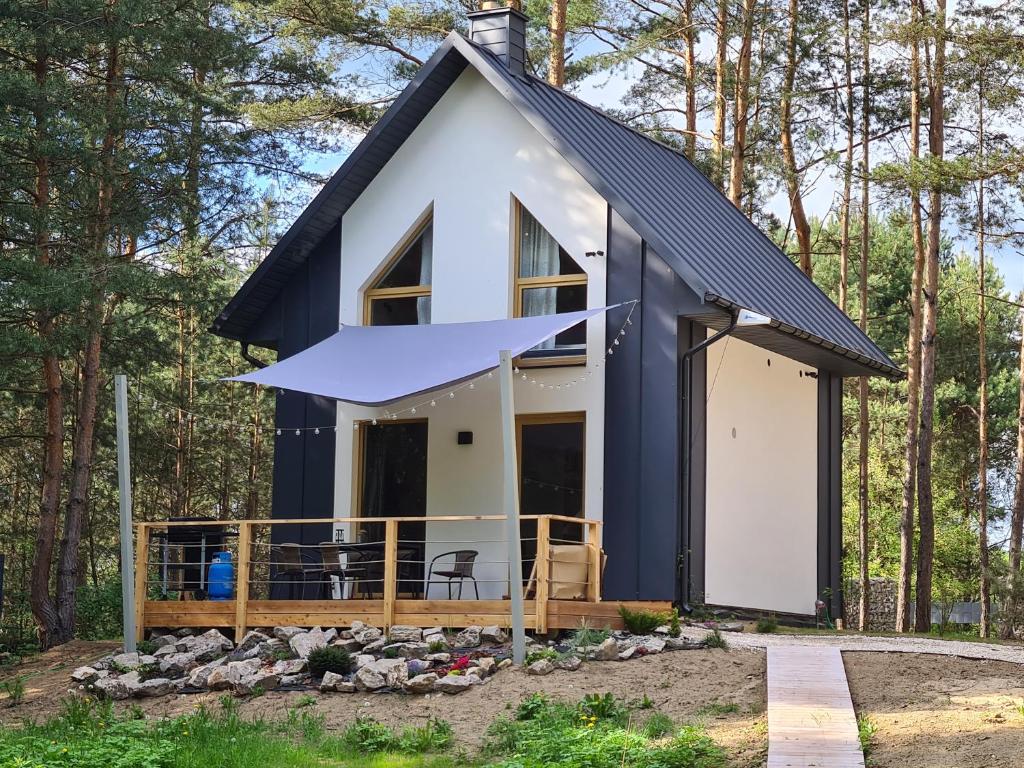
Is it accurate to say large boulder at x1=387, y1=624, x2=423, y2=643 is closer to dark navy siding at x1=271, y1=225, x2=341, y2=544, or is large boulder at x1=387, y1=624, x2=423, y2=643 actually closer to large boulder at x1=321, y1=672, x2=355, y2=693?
large boulder at x1=321, y1=672, x2=355, y2=693

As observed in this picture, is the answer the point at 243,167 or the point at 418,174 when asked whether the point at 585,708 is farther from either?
the point at 243,167

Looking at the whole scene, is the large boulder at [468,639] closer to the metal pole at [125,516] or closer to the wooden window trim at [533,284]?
the metal pole at [125,516]

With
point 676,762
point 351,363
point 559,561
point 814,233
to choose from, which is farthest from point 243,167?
point 814,233

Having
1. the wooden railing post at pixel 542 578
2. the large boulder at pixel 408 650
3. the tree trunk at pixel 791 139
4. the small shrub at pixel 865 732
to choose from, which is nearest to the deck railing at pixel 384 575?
the wooden railing post at pixel 542 578

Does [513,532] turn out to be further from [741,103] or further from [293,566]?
[741,103]

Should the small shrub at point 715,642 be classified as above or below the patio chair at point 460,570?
below

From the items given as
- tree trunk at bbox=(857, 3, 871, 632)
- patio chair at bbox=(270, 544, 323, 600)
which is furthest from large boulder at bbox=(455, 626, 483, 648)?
tree trunk at bbox=(857, 3, 871, 632)

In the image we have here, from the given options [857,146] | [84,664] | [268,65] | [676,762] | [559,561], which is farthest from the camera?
[857,146]

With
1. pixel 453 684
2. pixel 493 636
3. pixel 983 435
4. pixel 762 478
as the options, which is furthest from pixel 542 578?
pixel 983 435

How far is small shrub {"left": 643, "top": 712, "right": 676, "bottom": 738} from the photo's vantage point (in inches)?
319

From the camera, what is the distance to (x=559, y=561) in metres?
11.8

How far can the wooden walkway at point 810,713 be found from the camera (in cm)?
712

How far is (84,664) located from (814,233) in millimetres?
22963

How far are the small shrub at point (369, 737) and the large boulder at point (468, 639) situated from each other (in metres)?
2.26
